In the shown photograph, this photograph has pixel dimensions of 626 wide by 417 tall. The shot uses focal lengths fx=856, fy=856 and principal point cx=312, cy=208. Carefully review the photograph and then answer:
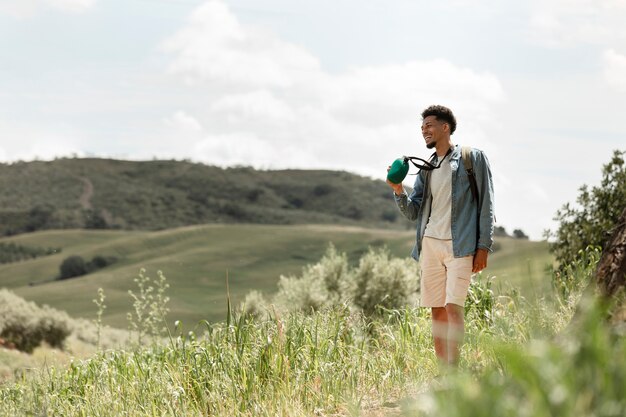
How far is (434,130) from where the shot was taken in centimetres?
647

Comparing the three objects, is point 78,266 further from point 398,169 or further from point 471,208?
point 471,208

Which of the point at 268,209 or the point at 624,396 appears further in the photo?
the point at 268,209

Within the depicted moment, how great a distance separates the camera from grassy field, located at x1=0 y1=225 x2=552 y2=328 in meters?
65.2

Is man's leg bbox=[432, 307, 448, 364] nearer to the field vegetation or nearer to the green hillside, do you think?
the field vegetation

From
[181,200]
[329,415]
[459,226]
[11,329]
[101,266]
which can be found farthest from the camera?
[181,200]

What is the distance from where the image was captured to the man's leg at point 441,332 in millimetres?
6270

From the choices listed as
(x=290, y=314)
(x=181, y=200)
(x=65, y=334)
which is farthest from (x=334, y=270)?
(x=181, y=200)

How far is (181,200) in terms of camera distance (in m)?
117

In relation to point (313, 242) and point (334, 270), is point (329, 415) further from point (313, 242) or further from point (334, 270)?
point (313, 242)

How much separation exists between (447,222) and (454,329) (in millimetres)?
787

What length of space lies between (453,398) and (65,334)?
1068 inches

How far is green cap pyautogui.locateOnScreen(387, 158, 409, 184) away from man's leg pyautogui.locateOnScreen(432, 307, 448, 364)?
42.0 inches

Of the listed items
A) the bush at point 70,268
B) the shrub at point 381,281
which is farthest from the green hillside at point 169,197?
the shrub at point 381,281

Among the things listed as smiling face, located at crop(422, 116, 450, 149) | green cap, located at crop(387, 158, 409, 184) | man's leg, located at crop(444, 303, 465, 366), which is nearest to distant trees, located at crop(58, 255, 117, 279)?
green cap, located at crop(387, 158, 409, 184)
